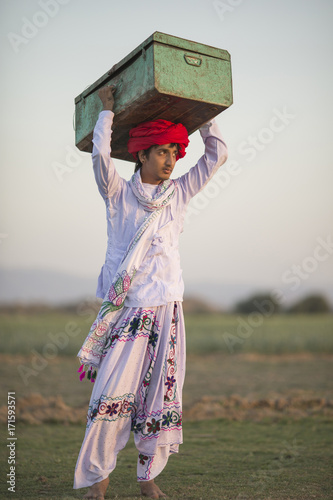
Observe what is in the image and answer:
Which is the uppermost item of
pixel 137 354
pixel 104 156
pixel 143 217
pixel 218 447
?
pixel 104 156

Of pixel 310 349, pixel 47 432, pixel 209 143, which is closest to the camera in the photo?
pixel 209 143

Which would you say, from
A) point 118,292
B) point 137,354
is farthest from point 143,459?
point 118,292

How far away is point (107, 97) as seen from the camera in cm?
324

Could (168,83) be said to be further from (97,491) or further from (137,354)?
(97,491)

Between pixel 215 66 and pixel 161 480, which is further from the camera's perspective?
pixel 161 480

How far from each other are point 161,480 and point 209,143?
230 centimetres

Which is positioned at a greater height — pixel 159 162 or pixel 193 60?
pixel 193 60

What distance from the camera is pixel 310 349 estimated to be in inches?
647

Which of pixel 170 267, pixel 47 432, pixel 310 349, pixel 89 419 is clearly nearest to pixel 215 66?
pixel 170 267

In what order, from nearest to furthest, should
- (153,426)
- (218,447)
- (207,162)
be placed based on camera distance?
1. (153,426)
2. (207,162)
3. (218,447)

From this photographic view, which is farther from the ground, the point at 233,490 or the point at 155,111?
the point at 155,111

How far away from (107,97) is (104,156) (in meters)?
0.42

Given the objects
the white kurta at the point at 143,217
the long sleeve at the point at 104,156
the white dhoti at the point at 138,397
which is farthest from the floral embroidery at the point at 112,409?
the long sleeve at the point at 104,156

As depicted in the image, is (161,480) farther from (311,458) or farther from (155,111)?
(155,111)
